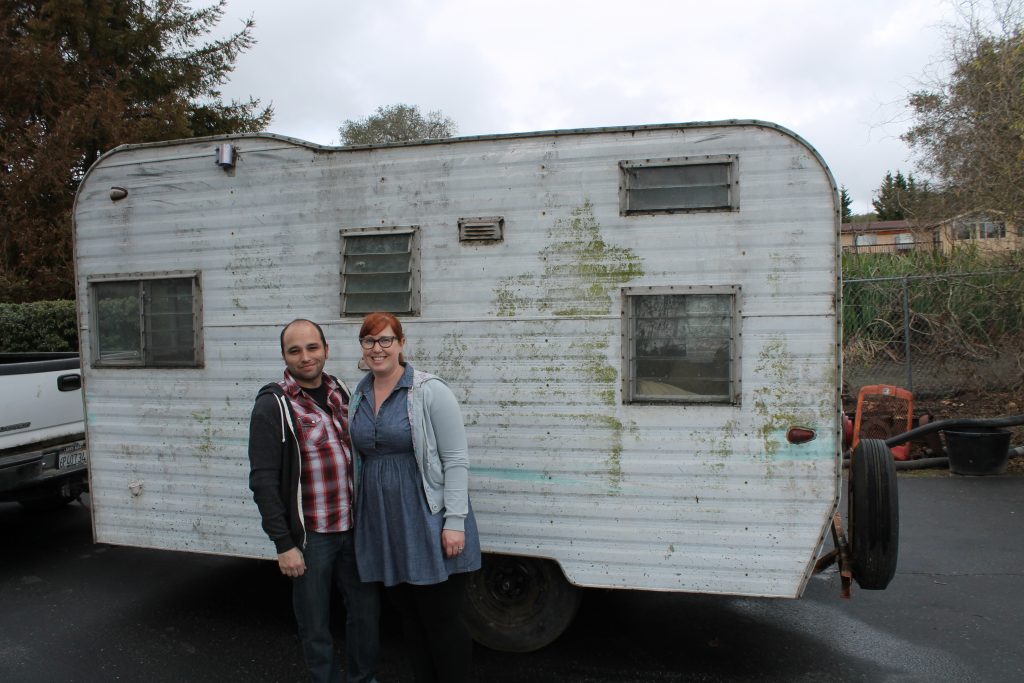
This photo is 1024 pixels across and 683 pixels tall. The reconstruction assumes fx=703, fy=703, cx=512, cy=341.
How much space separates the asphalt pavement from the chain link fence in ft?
12.9

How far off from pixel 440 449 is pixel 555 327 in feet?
3.23

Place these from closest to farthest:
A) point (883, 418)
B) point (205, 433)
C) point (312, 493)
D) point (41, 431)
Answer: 1. point (312, 493)
2. point (205, 433)
3. point (41, 431)
4. point (883, 418)

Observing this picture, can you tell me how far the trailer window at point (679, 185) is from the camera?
335 cm

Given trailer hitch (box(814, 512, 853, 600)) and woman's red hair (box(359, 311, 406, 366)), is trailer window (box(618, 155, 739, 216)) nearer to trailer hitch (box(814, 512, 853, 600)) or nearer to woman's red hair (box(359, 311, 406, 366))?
woman's red hair (box(359, 311, 406, 366))

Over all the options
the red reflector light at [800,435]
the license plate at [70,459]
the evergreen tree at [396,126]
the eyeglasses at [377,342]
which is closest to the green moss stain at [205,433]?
the eyeglasses at [377,342]

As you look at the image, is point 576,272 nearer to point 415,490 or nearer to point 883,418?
point 415,490

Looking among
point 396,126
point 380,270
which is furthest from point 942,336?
point 396,126

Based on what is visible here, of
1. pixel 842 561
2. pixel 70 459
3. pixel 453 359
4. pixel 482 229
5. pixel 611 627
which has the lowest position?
pixel 611 627

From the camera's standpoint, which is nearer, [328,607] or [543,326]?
[328,607]

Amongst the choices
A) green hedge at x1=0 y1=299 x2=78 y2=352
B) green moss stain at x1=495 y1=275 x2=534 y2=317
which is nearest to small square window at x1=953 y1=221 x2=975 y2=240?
green moss stain at x1=495 y1=275 x2=534 y2=317

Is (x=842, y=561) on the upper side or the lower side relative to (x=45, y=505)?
upper

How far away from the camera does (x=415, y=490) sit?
2883mm

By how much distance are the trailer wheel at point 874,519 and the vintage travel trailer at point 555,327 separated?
1 cm

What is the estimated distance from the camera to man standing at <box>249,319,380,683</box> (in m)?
2.89
